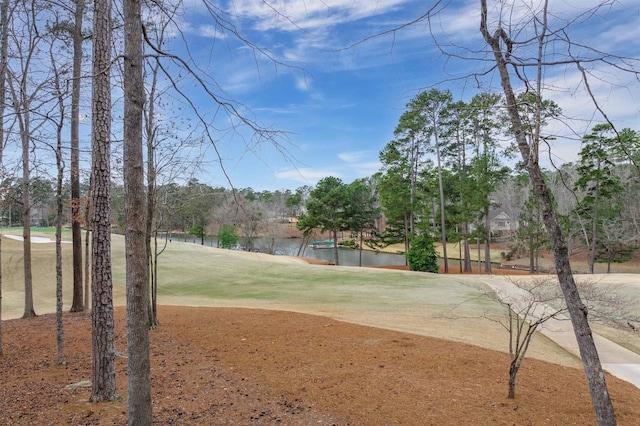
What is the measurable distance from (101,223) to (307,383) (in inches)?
126

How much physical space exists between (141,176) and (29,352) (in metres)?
6.26

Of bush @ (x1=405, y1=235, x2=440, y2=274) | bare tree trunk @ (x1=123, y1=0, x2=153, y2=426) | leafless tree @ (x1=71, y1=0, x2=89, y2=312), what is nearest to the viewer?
bare tree trunk @ (x1=123, y1=0, x2=153, y2=426)

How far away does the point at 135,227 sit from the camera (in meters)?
2.46

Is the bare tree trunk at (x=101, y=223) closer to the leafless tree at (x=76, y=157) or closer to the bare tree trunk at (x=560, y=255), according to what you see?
the leafless tree at (x=76, y=157)

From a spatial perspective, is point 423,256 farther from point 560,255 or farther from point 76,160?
point 560,255

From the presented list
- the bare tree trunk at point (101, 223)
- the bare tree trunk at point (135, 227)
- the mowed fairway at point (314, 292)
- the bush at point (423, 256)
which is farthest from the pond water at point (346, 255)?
the bare tree trunk at point (135, 227)

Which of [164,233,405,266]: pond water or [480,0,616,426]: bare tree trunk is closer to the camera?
[480,0,616,426]: bare tree trunk

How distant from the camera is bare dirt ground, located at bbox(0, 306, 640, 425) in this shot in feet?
12.9

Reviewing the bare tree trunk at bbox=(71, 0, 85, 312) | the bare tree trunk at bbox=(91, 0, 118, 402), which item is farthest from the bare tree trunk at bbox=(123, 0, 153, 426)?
the bare tree trunk at bbox=(71, 0, 85, 312)

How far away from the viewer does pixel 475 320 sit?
9.71 metres

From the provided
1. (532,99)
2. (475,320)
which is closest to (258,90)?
(532,99)

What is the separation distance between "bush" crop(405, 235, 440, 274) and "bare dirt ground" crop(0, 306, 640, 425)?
60.8ft

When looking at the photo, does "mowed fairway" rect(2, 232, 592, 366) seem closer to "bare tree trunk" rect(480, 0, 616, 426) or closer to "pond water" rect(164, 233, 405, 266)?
"bare tree trunk" rect(480, 0, 616, 426)

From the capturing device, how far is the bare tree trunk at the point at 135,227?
96.8 inches
